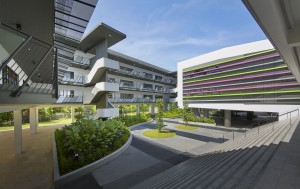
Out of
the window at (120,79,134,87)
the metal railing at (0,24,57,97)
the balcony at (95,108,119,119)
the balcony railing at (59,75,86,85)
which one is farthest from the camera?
the window at (120,79,134,87)

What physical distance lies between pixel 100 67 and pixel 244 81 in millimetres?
23771

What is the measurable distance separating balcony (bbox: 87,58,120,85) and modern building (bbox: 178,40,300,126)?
66.6ft

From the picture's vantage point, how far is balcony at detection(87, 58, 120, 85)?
20.1 metres

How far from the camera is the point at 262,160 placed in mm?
7676

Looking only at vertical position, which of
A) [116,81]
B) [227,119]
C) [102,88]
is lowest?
[227,119]

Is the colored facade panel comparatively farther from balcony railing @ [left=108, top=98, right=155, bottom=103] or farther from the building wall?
balcony railing @ [left=108, top=98, right=155, bottom=103]

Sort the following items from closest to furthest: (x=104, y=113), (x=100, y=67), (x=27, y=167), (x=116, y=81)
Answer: (x=27, y=167), (x=100, y=67), (x=104, y=113), (x=116, y=81)

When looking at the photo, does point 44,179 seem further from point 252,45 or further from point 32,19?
point 252,45

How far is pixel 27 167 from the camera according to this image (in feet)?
36.3

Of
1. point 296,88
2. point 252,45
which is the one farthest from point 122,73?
point 296,88

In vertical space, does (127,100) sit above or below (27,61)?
below

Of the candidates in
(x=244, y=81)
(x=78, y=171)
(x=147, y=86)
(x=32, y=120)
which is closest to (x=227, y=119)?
(x=244, y=81)

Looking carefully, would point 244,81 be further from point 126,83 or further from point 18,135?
point 18,135

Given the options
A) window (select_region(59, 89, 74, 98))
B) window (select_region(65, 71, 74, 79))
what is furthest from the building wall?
window (select_region(65, 71, 74, 79))
